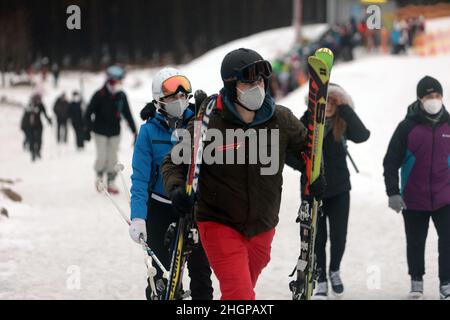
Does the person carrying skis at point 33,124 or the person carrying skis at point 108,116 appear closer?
the person carrying skis at point 108,116

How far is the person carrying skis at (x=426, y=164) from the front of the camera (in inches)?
268

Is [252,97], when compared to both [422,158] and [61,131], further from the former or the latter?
[61,131]

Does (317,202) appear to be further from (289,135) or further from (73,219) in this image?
(73,219)

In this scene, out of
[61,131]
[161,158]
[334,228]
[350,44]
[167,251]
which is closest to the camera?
[161,158]

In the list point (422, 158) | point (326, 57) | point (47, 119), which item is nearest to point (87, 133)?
point (47, 119)

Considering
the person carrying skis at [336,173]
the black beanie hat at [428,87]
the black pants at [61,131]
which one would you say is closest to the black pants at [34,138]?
the black pants at [61,131]

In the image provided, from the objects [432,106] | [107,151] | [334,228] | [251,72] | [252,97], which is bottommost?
[334,228]

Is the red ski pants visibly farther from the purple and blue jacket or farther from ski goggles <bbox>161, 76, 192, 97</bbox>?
the purple and blue jacket

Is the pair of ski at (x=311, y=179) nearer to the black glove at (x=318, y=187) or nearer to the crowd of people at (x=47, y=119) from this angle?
the black glove at (x=318, y=187)

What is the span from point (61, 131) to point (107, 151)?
12.8 meters

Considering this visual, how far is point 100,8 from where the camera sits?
64.8m

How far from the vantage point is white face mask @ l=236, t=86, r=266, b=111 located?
465 cm

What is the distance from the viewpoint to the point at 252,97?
465 centimetres

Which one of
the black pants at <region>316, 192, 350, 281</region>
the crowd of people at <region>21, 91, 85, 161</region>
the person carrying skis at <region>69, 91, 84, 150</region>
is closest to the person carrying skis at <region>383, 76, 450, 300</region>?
the black pants at <region>316, 192, 350, 281</region>
